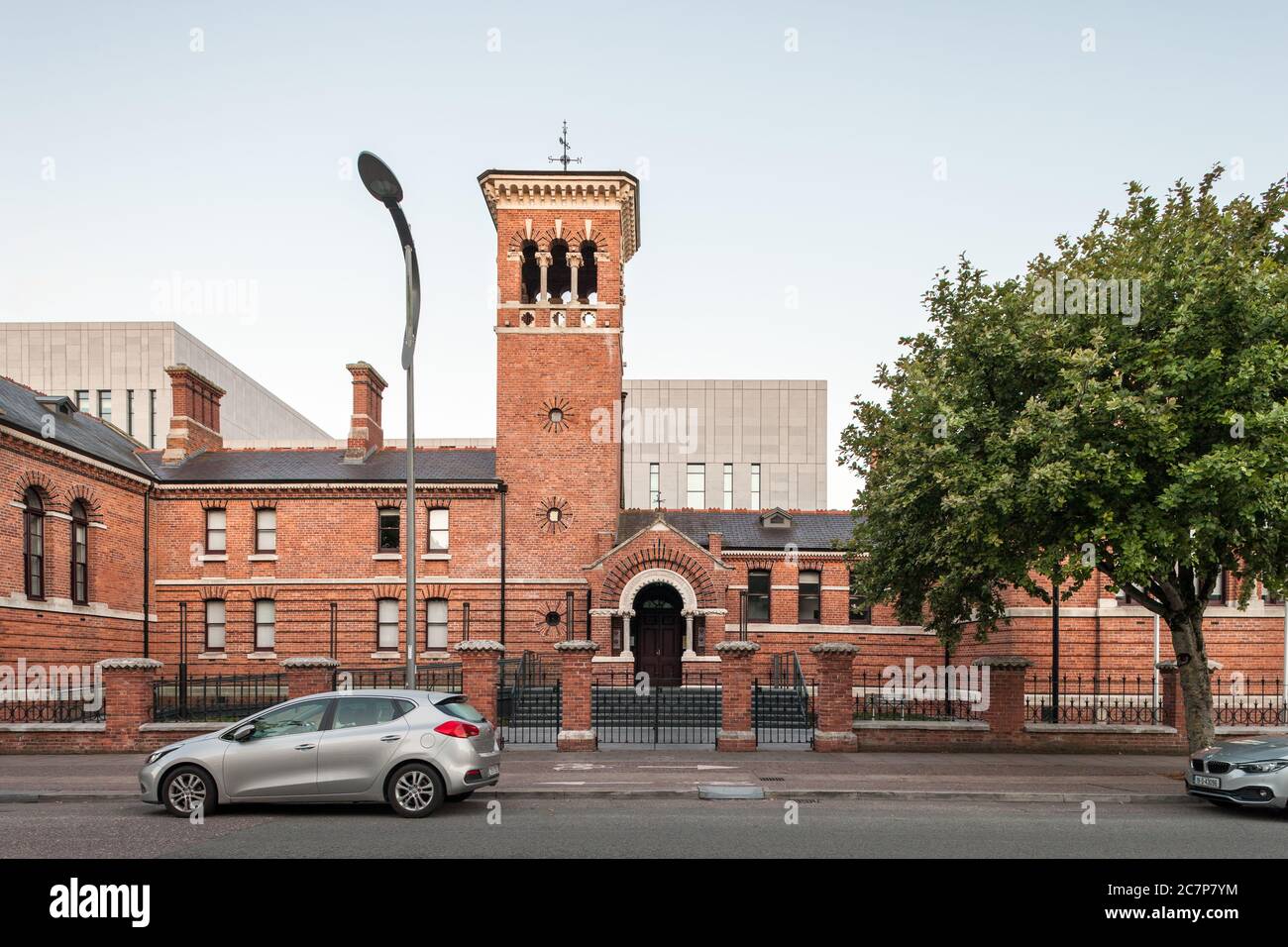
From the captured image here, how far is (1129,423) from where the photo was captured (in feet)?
50.0

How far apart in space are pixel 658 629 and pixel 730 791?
21.5 metres

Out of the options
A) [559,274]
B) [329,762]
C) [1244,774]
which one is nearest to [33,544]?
[559,274]

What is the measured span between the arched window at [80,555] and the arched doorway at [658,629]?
55.7 ft

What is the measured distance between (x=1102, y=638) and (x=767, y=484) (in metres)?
42.2

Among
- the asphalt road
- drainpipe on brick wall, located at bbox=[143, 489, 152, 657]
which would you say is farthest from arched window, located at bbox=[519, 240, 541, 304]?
the asphalt road

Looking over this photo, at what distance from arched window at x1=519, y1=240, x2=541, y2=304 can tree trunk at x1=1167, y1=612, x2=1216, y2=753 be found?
24817 millimetres

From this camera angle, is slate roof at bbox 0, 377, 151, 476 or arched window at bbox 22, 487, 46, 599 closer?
arched window at bbox 22, 487, 46, 599

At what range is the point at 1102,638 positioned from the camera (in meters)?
32.1

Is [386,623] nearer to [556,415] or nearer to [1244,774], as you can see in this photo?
[556,415]

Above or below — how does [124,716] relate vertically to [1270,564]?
below

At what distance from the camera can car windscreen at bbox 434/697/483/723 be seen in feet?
41.7

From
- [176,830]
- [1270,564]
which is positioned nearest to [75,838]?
[176,830]

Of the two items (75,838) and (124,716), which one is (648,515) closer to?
(124,716)

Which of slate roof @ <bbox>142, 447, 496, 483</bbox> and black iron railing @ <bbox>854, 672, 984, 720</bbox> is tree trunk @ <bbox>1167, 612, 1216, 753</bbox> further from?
slate roof @ <bbox>142, 447, 496, 483</bbox>
